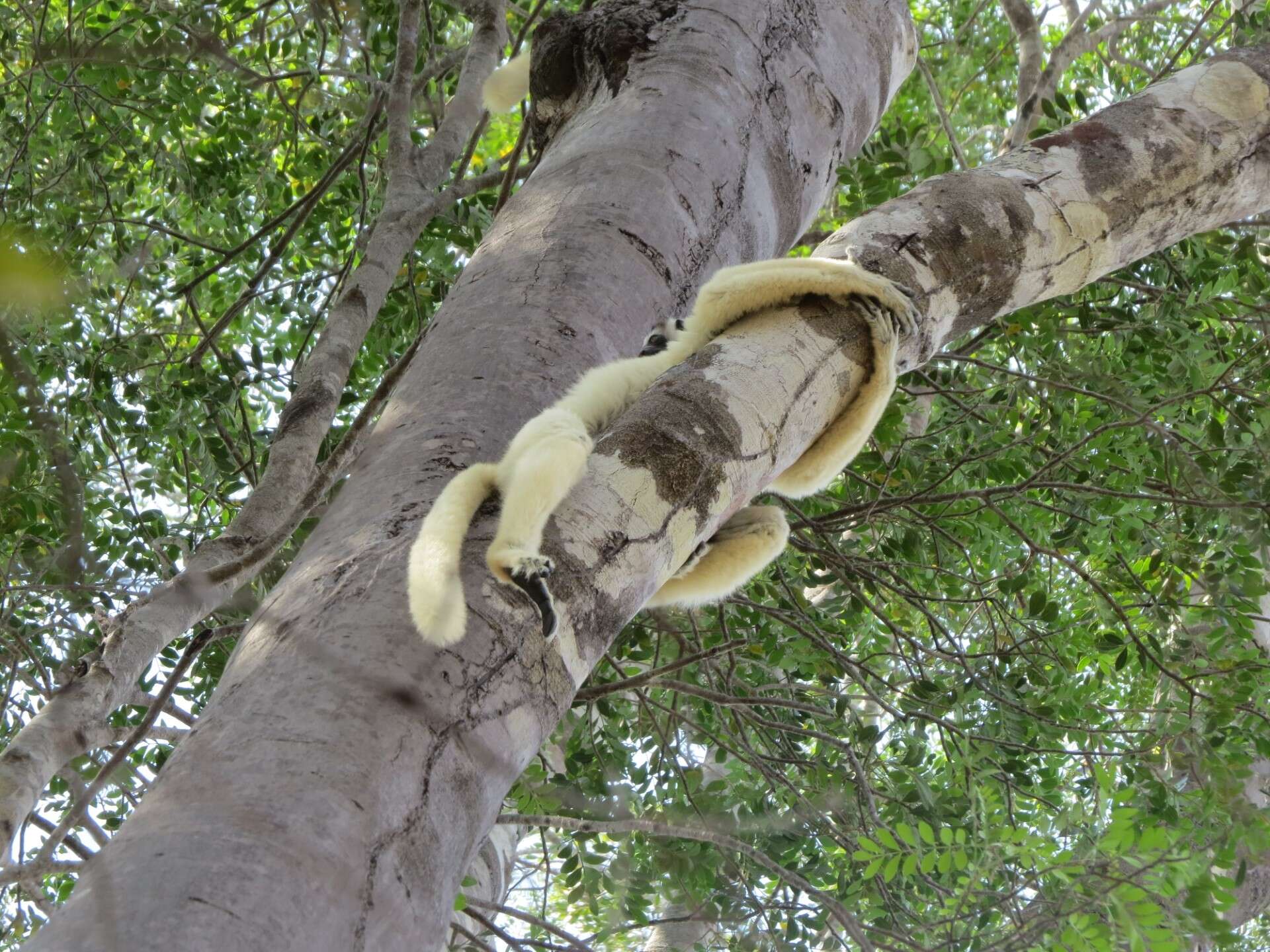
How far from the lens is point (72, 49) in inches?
163

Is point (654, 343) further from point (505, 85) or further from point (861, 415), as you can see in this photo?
point (505, 85)

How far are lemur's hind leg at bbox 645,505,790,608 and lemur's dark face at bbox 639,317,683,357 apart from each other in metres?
0.61

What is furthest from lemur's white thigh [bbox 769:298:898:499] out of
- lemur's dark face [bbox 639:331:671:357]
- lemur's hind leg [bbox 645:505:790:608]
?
lemur's dark face [bbox 639:331:671:357]

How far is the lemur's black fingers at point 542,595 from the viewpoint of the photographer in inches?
56.3

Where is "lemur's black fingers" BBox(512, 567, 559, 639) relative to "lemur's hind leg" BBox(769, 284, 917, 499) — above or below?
below

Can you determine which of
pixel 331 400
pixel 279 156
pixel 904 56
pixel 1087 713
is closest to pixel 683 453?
pixel 331 400

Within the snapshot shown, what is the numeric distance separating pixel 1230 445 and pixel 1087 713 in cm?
140

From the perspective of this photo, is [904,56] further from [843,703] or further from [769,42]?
[843,703]

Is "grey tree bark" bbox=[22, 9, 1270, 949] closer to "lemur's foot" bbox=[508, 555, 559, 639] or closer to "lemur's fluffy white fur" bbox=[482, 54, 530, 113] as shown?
"lemur's foot" bbox=[508, 555, 559, 639]

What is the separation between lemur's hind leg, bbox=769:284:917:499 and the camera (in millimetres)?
2111

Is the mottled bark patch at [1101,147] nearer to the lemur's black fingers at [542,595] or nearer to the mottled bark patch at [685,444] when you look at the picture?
the mottled bark patch at [685,444]

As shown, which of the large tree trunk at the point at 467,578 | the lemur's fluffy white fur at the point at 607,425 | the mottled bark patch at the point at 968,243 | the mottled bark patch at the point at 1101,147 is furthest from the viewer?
the mottled bark patch at the point at 1101,147

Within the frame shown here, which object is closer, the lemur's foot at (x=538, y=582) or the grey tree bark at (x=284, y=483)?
the lemur's foot at (x=538, y=582)

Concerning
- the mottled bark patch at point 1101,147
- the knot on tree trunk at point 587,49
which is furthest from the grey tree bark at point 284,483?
the mottled bark patch at point 1101,147
